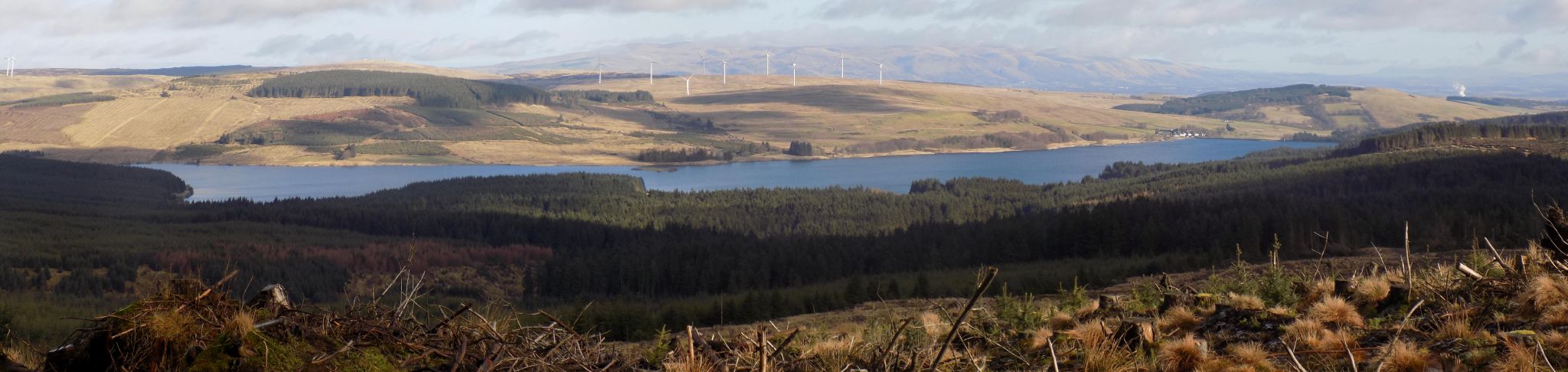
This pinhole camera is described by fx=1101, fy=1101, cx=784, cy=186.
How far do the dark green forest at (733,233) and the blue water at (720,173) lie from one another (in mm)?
22454

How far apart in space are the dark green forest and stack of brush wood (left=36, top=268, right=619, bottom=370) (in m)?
18.7

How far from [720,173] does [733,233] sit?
281 feet

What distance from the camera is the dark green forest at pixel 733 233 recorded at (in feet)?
153

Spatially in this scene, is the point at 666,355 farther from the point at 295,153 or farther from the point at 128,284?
the point at 295,153

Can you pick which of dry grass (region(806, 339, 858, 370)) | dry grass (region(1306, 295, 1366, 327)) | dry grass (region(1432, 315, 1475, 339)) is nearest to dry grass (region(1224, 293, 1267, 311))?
dry grass (region(1306, 295, 1366, 327))

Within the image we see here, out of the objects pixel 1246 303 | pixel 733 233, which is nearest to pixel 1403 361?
pixel 1246 303

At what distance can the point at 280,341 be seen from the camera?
5.60 m

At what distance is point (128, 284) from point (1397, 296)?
5664 cm

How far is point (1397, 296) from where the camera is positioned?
29.2ft

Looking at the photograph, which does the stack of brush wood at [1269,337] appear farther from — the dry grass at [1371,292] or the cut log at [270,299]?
the cut log at [270,299]

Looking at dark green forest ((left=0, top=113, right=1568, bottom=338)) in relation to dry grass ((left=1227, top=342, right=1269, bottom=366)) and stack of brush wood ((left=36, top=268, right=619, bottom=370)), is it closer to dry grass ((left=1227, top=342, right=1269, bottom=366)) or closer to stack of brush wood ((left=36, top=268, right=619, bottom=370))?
dry grass ((left=1227, top=342, right=1269, bottom=366))

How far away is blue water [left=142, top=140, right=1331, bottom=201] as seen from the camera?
145 metres

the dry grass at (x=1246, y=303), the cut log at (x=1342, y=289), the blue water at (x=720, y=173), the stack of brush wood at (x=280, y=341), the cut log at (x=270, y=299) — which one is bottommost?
the blue water at (x=720, y=173)

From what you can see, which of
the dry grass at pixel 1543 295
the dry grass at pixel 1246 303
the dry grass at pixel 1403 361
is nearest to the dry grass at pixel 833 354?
the dry grass at pixel 1403 361
